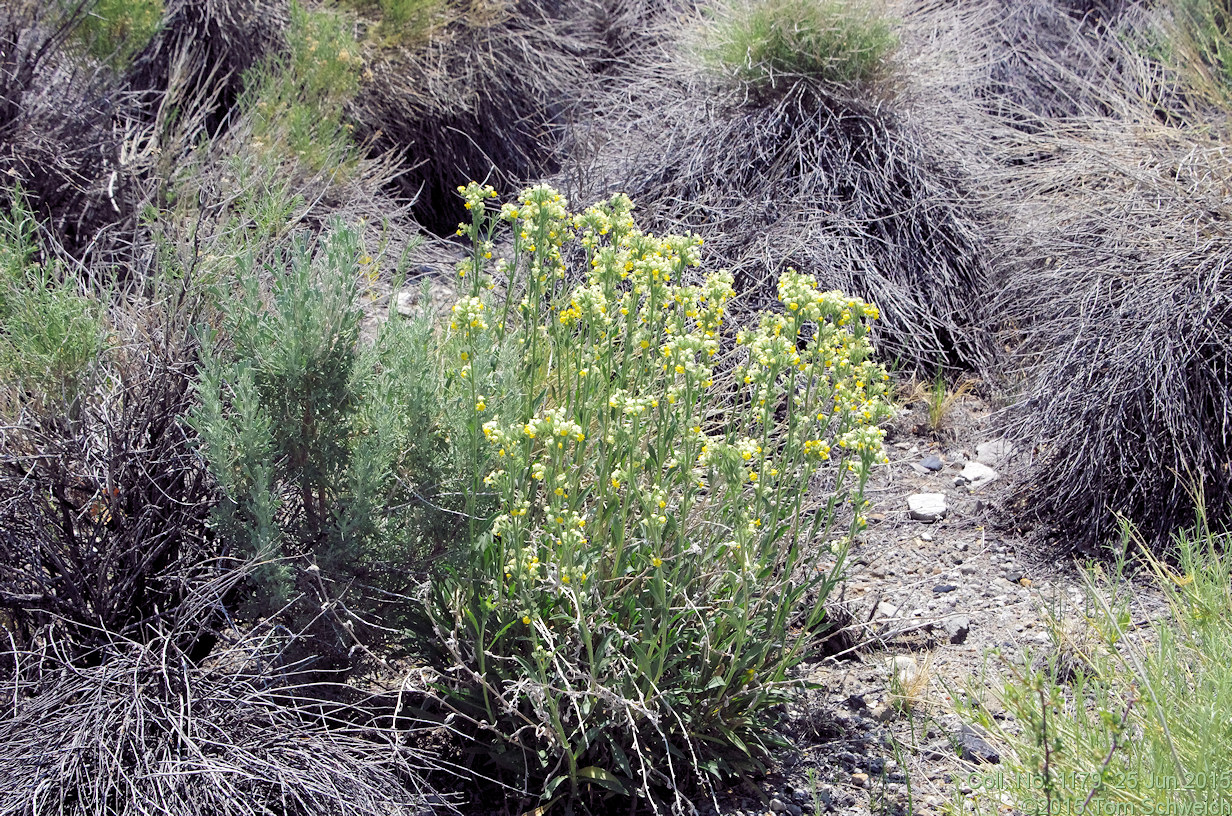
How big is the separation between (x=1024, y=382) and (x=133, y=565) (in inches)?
132

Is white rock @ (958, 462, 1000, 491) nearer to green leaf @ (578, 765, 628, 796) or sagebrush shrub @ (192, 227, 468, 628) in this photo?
green leaf @ (578, 765, 628, 796)

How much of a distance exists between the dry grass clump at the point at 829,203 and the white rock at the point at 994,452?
0.54 metres

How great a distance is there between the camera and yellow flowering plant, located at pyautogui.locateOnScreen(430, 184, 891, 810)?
222 cm

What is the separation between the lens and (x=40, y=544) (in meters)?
2.37

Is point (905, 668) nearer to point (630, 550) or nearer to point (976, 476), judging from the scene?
point (630, 550)

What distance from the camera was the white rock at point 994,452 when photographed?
4.06m

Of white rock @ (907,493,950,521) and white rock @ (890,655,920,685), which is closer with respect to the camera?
white rock @ (890,655,920,685)

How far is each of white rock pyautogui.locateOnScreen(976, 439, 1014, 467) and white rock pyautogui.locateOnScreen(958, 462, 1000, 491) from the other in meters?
0.05

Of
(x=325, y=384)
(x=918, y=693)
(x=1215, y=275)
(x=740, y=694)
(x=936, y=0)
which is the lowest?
(x=918, y=693)

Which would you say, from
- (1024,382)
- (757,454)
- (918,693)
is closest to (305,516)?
(757,454)

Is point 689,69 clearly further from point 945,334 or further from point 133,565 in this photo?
point 133,565

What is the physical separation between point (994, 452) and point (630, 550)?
7.61 feet

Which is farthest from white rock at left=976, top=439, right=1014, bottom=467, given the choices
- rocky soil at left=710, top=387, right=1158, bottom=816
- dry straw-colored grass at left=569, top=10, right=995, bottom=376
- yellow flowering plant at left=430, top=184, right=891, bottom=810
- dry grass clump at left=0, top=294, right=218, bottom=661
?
dry grass clump at left=0, top=294, right=218, bottom=661

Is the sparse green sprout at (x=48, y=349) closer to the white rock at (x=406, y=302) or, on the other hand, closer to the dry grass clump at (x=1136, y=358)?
the white rock at (x=406, y=302)
